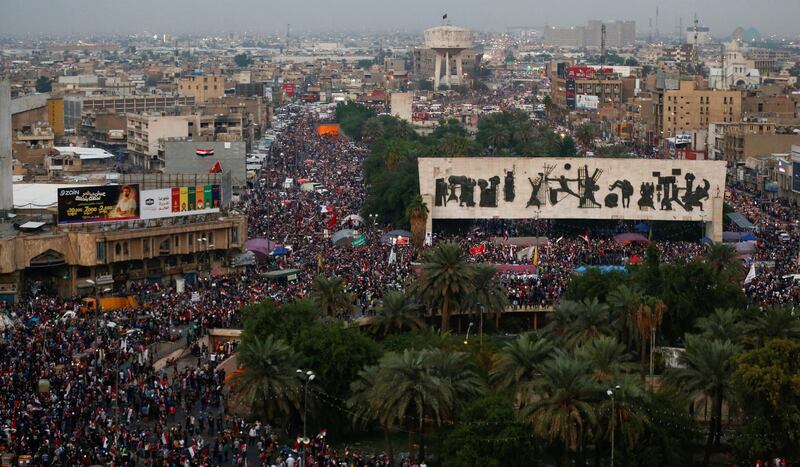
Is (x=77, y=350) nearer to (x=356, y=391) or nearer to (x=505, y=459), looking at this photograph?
(x=356, y=391)

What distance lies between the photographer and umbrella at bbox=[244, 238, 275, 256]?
64.6 m

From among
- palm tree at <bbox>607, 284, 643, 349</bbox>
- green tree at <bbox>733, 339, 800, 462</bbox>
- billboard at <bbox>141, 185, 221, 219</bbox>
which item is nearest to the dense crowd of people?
billboard at <bbox>141, 185, 221, 219</bbox>

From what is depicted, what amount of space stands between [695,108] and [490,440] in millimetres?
101732

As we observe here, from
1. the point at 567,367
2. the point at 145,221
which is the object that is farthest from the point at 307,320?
the point at 145,221

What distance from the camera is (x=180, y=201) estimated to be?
6194cm

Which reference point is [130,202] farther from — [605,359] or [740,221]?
[740,221]

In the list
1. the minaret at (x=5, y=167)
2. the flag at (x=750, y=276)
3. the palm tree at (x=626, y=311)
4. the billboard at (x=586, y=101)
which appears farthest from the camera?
the billboard at (x=586, y=101)

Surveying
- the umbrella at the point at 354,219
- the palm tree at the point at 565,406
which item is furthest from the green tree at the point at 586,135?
the palm tree at the point at 565,406

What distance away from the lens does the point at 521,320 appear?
56.4 metres

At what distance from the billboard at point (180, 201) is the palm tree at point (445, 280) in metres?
13.5

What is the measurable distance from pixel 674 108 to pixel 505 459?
101748 millimetres

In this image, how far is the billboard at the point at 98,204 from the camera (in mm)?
58406

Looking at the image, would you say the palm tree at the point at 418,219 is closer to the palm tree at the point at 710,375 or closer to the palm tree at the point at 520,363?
the palm tree at the point at 520,363

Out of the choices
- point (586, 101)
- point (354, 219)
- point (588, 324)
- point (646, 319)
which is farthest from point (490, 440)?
point (586, 101)
